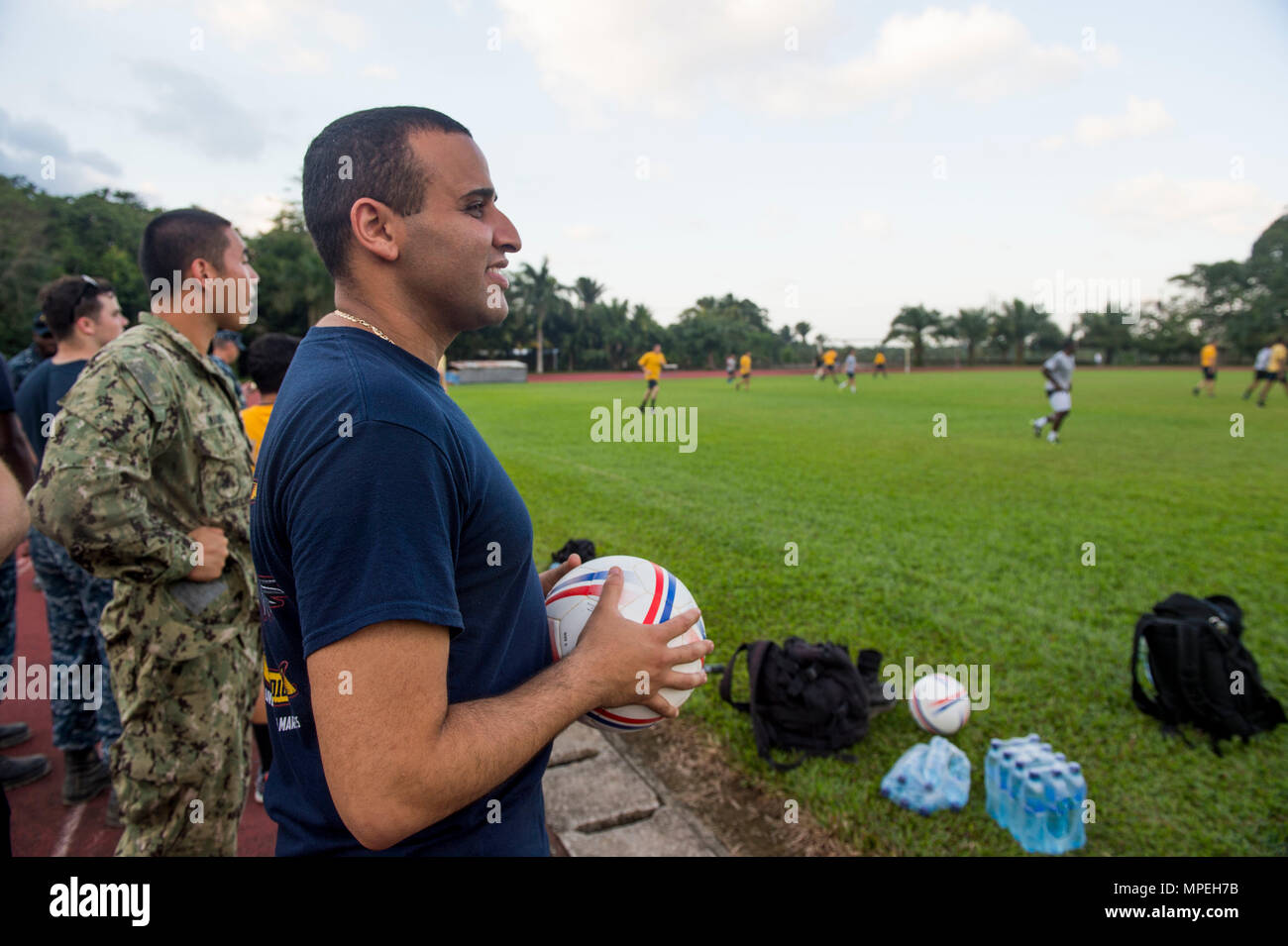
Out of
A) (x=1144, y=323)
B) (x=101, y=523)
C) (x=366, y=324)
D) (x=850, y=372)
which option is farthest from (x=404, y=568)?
(x=1144, y=323)

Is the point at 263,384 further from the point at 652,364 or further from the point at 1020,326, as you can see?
the point at 1020,326

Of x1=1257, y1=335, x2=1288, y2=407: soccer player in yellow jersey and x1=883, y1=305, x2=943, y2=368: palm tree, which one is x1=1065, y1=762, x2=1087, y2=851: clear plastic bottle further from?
x1=883, y1=305, x2=943, y2=368: palm tree

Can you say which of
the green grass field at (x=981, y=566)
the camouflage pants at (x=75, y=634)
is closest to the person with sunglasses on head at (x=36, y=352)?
the camouflage pants at (x=75, y=634)

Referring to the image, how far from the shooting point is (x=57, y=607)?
3.85m

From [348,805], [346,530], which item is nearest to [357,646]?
[346,530]

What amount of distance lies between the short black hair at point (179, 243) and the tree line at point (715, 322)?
4834 centimetres

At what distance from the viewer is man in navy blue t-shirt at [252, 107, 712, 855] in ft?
3.35

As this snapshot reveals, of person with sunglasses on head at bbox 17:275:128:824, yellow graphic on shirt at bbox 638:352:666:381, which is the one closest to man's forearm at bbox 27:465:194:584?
person with sunglasses on head at bbox 17:275:128:824

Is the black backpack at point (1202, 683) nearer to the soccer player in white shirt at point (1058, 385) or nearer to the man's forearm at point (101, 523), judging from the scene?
the man's forearm at point (101, 523)

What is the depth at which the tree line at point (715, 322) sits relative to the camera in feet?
157

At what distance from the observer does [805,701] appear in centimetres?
380

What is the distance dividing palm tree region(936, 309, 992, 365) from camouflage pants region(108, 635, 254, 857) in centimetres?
7613

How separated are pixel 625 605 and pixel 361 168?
1.14 m
